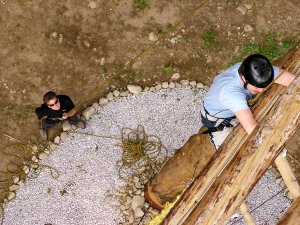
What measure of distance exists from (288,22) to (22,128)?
543 cm

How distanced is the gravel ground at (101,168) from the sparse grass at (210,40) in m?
0.92

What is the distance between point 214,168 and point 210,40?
459 centimetres

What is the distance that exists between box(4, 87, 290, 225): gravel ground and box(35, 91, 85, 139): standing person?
2.13 feet

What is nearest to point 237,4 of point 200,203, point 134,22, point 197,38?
point 197,38

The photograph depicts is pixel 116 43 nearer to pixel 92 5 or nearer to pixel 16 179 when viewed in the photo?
pixel 92 5

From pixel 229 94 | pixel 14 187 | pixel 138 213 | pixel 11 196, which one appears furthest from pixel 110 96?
pixel 229 94

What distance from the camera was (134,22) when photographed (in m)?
8.57

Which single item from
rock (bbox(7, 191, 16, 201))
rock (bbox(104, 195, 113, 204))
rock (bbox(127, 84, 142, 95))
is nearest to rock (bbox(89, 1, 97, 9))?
rock (bbox(127, 84, 142, 95))

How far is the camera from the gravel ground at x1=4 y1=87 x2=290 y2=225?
26.1 ft

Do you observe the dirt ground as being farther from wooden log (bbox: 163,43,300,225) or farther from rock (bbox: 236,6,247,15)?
wooden log (bbox: 163,43,300,225)

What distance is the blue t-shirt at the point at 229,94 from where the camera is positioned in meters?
5.01

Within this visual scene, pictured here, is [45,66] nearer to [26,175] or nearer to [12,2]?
[12,2]

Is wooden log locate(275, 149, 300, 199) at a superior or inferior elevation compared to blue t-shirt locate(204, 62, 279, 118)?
inferior

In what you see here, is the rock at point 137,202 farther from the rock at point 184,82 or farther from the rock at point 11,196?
the rock at point 184,82
